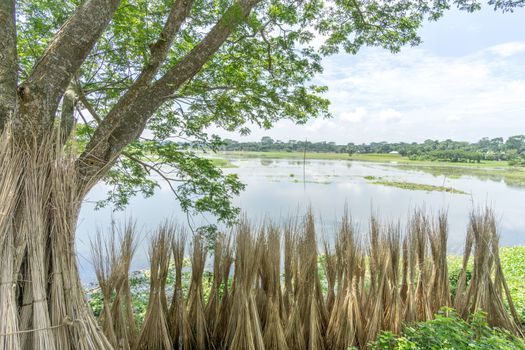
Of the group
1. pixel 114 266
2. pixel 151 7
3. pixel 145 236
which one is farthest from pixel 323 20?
pixel 114 266

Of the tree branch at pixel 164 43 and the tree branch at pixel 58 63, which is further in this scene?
the tree branch at pixel 164 43

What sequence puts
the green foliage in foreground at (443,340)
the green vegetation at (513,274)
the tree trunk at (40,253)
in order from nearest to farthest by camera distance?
the tree trunk at (40,253) < the green foliage in foreground at (443,340) < the green vegetation at (513,274)

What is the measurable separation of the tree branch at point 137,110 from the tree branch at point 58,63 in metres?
0.31

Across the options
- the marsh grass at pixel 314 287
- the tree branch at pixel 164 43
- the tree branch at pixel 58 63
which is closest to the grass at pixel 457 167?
the marsh grass at pixel 314 287

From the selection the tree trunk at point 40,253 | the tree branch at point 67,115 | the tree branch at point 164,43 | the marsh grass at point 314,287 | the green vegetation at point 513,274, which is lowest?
the green vegetation at point 513,274

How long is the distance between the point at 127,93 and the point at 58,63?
0.54m

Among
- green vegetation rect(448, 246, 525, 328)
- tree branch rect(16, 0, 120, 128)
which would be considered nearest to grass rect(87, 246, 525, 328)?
green vegetation rect(448, 246, 525, 328)

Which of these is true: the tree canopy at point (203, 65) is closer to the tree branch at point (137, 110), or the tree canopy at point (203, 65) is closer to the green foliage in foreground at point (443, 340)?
the tree branch at point (137, 110)

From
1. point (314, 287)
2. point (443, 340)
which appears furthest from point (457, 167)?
point (443, 340)

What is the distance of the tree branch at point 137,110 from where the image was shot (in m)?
1.81

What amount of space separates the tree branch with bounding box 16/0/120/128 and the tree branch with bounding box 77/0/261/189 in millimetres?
307

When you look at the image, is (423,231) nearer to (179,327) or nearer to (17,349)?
(179,327)

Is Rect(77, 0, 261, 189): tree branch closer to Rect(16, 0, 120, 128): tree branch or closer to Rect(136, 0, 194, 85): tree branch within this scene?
Rect(136, 0, 194, 85): tree branch

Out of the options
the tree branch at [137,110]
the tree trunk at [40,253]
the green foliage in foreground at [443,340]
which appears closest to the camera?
the tree trunk at [40,253]
